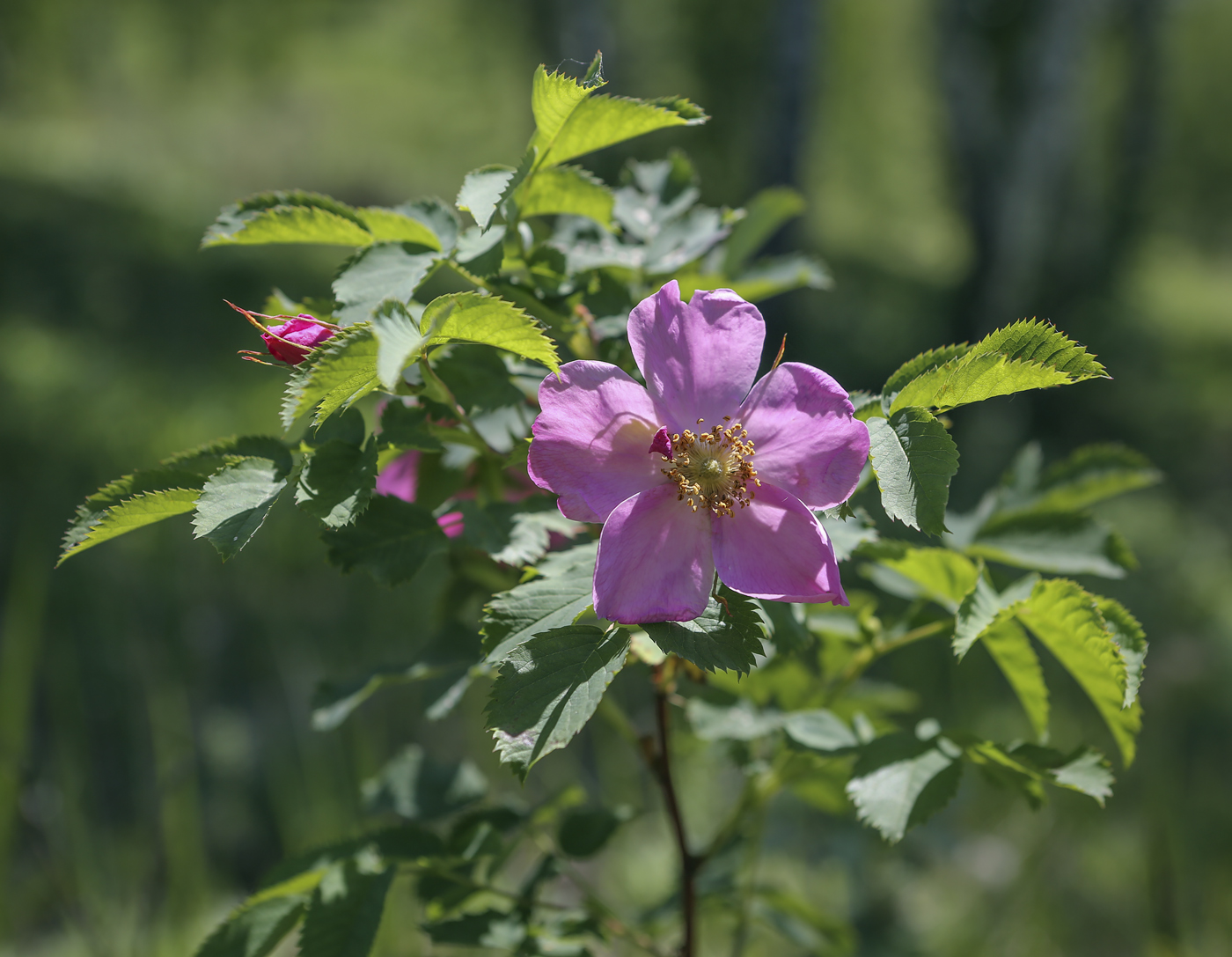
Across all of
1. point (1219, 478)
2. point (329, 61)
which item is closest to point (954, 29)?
point (1219, 478)

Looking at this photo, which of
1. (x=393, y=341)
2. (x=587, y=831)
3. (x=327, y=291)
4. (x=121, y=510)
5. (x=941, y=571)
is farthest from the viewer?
(x=327, y=291)

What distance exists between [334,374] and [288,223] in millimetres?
180

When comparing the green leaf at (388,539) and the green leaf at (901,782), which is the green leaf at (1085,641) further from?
the green leaf at (388,539)

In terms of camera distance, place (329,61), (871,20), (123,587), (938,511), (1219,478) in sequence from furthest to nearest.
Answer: (329,61) < (871,20) < (1219,478) < (123,587) < (938,511)

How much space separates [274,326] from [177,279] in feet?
13.9

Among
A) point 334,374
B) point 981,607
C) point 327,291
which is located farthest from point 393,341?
point 327,291

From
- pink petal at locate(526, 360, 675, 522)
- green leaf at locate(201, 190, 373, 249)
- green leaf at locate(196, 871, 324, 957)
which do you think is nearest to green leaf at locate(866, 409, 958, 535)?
pink petal at locate(526, 360, 675, 522)

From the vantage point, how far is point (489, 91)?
24.2 ft

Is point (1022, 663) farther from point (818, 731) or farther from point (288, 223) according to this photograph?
point (288, 223)

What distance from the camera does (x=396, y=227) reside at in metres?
0.60

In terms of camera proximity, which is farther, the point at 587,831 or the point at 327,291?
the point at 327,291

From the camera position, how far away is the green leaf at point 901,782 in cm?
58

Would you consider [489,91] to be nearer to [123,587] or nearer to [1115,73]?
[1115,73]

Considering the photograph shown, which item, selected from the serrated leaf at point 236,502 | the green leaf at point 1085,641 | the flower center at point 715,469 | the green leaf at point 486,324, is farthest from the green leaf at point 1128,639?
the serrated leaf at point 236,502
